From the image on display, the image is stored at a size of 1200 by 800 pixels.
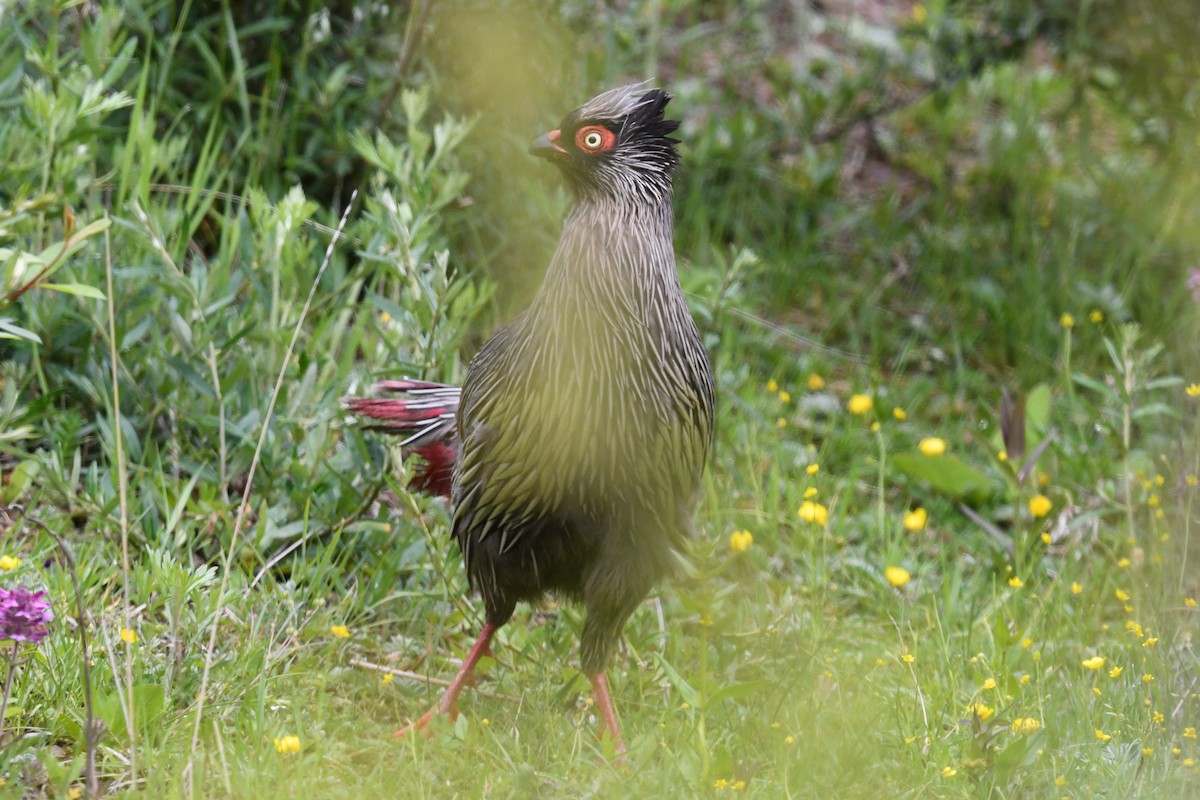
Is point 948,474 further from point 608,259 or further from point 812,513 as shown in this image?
point 608,259

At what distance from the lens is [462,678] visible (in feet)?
11.3

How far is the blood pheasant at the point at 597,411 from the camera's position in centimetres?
315

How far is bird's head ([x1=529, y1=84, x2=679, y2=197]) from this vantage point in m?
3.27

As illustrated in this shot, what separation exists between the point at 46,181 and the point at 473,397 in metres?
1.41

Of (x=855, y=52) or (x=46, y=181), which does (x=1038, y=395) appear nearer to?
(x=855, y=52)

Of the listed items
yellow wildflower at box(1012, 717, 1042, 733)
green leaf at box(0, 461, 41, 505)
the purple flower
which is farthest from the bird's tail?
yellow wildflower at box(1012, 717, 1042, 733)

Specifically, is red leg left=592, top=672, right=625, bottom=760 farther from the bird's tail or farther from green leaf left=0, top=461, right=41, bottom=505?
green leaf left=0, top=461, right=41, bottom=505

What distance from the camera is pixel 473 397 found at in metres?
3.42

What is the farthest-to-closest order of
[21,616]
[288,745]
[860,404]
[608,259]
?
[860,404] < [608,259] < [288,745] < [21,616]

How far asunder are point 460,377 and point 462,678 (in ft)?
4.46

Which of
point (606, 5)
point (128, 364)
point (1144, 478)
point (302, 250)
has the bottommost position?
point (1144, 478)

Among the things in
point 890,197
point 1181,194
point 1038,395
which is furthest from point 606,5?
point 1181,194

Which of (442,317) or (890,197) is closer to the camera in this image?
(442,317)

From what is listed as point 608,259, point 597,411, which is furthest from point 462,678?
point 608,259
